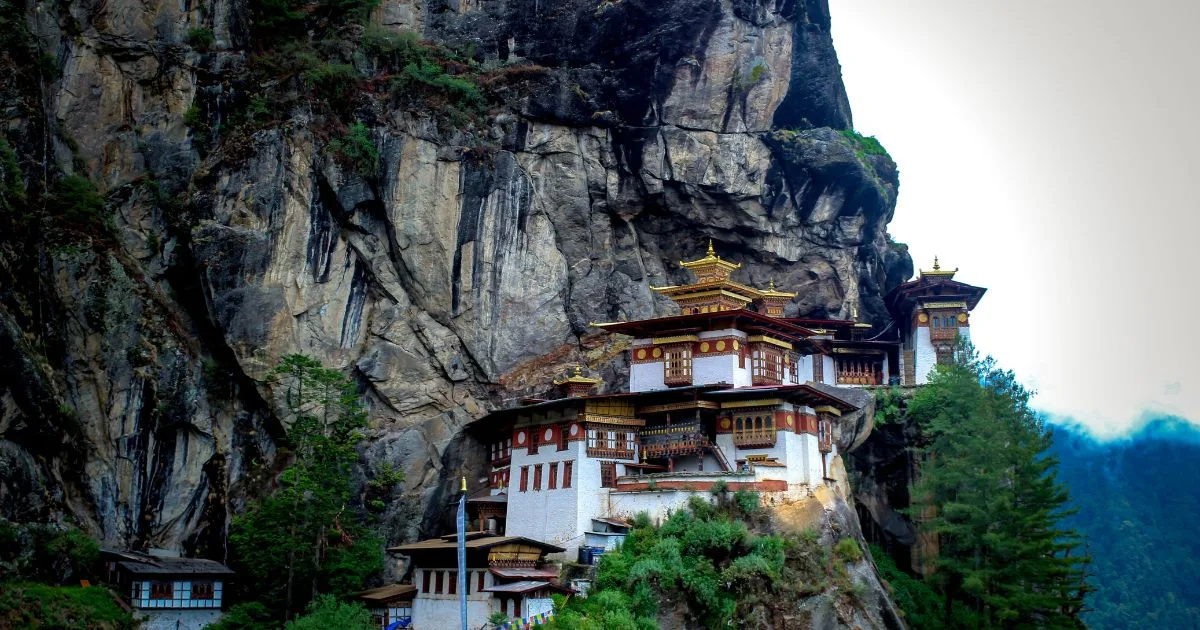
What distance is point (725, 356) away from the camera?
45.2 m

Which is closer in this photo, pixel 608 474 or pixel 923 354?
pixel 608 474

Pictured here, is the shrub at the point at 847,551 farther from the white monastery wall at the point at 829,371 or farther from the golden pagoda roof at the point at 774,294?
the golden pagoda roof at the point at 774,294

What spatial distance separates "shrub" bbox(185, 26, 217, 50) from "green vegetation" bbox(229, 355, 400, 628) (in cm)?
1529

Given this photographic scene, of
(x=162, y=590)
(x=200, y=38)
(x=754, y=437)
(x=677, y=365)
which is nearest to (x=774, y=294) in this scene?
(x=677, y=365)

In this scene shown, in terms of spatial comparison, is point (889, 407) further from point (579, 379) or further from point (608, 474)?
point (579, 379)

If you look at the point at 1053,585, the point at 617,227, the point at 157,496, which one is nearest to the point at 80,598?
the point at 157,496

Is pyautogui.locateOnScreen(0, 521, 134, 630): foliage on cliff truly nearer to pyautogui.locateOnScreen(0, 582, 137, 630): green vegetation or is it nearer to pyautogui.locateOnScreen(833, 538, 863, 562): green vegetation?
pyautogui.locateOnScreen(0, 582, 137, 630): green vegetation

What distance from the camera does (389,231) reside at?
4747 cm

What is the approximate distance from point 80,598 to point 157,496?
5.60 metres

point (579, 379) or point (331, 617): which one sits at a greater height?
point (579, 379)

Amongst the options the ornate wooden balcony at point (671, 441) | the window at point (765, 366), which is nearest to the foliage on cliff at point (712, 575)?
the ornate wooden balcony at point (671, 441)

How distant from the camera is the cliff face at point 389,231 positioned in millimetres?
41844

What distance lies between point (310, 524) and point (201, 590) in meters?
4.34

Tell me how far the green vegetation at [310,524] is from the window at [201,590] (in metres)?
1.52
